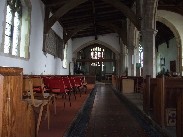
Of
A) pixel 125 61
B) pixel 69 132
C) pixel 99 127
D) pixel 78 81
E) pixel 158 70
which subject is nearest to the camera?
pixel 69 132

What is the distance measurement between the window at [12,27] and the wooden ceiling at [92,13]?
2.47 meters

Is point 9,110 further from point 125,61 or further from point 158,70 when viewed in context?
point 158,70

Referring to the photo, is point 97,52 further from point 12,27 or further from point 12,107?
point 12,107

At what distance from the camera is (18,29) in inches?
314

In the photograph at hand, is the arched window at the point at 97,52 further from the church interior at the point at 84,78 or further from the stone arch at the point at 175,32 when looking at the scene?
the stone arch at the point at 175,32

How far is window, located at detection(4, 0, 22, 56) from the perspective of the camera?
7.05m

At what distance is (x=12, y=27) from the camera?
740 centimetres

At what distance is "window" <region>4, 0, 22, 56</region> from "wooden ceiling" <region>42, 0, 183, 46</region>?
8.10ft

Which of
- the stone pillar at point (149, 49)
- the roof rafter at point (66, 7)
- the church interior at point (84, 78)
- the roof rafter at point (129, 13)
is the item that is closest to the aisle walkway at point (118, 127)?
the church interior at point (84, 78)

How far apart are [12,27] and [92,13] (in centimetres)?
732

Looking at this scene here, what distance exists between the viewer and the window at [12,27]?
23.1ft

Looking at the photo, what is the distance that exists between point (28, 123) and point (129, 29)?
1321cm

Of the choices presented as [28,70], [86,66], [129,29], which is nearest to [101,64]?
[86,66]

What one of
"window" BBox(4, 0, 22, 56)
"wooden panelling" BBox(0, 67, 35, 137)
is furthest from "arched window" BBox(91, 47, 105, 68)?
"wooden panelling" BBox(0, 67, 35, 137)
